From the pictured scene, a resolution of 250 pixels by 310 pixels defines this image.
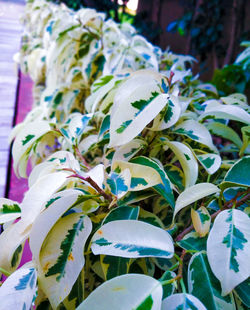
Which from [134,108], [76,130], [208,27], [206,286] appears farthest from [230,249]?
[208,27]

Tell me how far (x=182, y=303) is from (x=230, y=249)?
9 centimetres

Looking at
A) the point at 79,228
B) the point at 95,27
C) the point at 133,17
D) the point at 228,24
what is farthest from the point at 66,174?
the point at 133,17

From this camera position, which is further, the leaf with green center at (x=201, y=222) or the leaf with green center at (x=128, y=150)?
the leaf with green center at (x=128, y=150)

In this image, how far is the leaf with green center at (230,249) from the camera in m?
0.34

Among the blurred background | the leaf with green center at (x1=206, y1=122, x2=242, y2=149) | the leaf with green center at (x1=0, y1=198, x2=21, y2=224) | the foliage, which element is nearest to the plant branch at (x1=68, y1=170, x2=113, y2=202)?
the foliage

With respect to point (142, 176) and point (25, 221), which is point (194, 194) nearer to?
point (142, 176)

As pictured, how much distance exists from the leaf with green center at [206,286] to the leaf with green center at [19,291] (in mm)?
193

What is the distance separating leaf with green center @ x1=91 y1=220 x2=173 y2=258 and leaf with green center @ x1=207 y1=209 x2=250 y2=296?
0.18ft

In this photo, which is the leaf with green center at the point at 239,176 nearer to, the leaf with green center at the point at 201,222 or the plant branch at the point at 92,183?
the leaf with green center at the point at 201,222

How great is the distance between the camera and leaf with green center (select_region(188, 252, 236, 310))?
355 millimetres

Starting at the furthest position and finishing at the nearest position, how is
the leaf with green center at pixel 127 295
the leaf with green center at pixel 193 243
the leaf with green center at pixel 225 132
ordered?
the leaf with green center at pixel 225 132 < the leaf with green center at pixel 193 243 < the leaf with green center at pixel 127 295

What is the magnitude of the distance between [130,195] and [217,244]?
0.17m

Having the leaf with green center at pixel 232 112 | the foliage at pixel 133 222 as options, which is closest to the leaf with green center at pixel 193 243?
the foliage at pixel 133 222

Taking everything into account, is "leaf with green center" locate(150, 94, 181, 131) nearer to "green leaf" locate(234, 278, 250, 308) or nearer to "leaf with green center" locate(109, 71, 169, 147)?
"leaf with green center" locate(109, 71, 169, 147)
